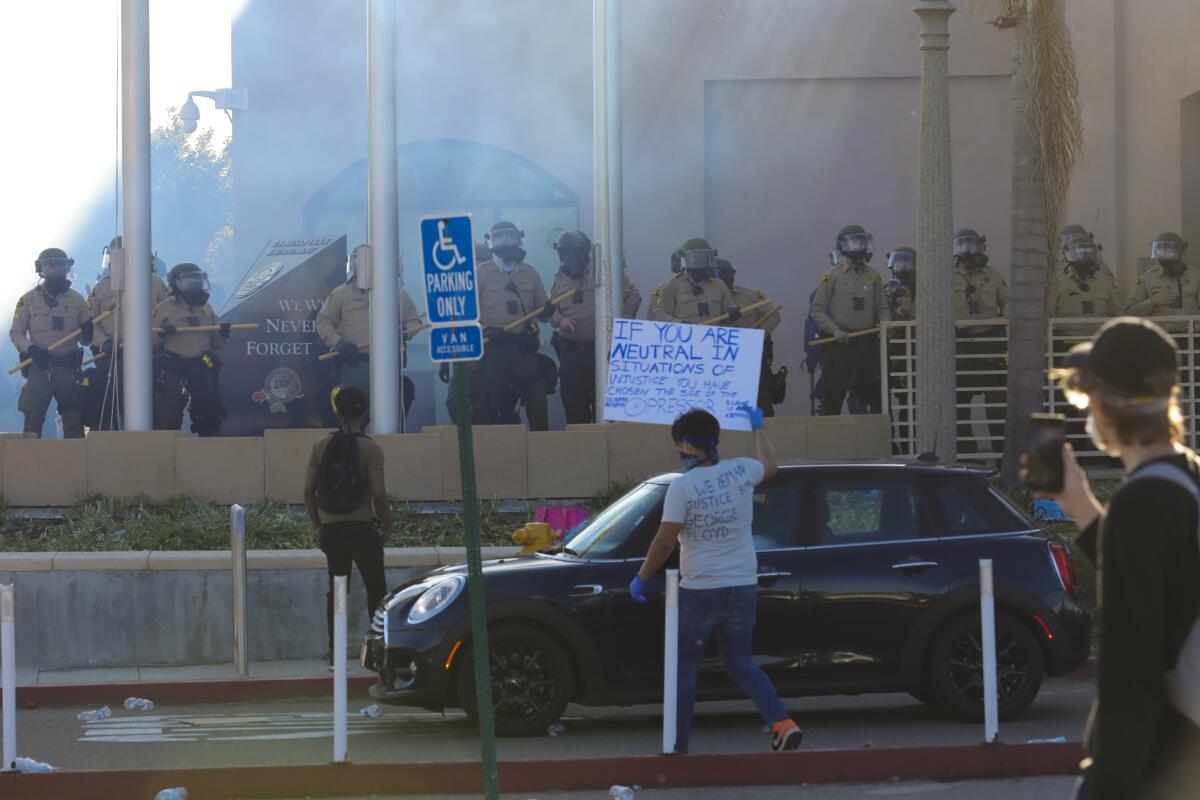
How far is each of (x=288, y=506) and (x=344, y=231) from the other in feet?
27.5

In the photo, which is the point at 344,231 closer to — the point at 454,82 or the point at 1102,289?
the point at 454,82

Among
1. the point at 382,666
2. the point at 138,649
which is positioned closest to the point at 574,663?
the point at 382,666

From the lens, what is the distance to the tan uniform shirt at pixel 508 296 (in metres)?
17.2

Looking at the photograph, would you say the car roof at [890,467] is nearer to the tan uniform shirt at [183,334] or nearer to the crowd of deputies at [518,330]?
the crowd of deputies at [518,330]

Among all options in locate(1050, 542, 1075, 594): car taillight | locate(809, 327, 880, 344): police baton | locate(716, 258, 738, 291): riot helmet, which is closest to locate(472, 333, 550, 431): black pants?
locate(716, 258, 738, 291): riot helmet

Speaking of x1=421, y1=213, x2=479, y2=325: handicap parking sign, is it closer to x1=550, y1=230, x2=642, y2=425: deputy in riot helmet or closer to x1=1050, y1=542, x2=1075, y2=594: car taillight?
x1=1050, y1=542, x2=1075, y2=594: car taillight

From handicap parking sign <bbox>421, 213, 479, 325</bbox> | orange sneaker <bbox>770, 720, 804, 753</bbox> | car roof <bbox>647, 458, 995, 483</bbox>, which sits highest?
handicap parking sign <bbox>421, 213, 479, 325</bbox>

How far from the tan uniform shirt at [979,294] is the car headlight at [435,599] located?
10.0 m

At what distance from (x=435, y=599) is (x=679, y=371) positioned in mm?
Answer: 3460

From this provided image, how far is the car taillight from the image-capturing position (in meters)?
9.14

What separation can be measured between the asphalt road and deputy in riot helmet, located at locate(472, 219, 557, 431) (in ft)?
20.9

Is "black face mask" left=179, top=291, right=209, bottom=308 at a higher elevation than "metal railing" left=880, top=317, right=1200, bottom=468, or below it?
higher

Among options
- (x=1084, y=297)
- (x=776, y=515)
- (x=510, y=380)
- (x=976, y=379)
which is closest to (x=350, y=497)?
(x=776, y=515)

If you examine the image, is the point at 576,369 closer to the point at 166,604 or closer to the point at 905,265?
the point at 905,265
